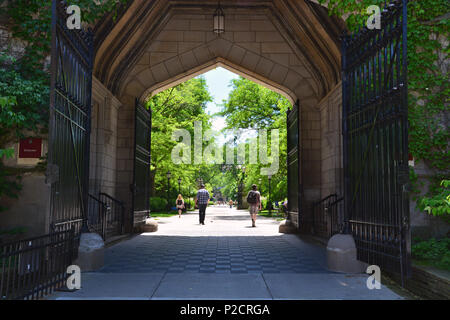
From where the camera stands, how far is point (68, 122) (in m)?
6.42

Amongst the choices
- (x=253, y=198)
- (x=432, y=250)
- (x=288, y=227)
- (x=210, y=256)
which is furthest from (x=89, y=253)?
(x=253, y=198)

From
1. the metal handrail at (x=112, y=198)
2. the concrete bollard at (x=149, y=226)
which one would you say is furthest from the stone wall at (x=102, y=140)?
the concrete bollard at (x=149, y=226)

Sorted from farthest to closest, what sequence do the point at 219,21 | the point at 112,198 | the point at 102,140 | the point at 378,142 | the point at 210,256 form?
the point at 219,21 < the point at 102,140 < the point at 112,198 < the point at 210,256 < the point at 378,142

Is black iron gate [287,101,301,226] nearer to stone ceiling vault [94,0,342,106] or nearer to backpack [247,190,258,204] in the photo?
stone ceiling vault [94,0,342,106]

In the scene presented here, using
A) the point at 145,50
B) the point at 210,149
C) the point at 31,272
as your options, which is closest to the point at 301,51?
the point at 145,50

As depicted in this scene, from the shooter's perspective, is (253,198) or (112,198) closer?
(112,198)

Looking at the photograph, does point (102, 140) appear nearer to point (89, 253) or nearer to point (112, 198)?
point (112, 198)

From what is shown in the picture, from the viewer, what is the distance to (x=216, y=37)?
12.7 m

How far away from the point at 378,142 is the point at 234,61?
7.77 metres

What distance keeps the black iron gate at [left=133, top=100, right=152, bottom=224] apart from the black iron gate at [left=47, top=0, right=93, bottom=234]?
485 centimetres

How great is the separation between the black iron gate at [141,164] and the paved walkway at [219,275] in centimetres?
262

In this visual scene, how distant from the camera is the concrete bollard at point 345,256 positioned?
6.25m

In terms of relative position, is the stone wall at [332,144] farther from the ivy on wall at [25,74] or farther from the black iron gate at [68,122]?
the ivy on wall at [25,74]
